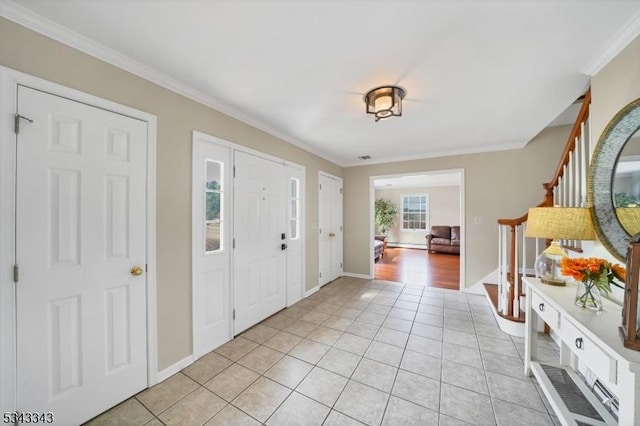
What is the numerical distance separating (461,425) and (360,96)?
2.57 meters

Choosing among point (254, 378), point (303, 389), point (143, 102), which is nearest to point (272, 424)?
point (303, 389)

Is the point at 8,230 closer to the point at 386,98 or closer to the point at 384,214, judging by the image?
the point at 386,98

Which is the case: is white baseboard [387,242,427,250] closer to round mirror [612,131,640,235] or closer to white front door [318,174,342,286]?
white front door [318,174,342,286]

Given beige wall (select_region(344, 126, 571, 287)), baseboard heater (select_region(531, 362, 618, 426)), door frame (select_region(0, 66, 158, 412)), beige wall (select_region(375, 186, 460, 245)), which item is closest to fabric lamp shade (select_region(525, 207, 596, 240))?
baseboard heater (select_region(531, 362, 618, 426))

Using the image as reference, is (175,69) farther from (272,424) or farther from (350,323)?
(350,323)

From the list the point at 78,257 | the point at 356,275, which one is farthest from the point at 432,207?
the point at 78,257

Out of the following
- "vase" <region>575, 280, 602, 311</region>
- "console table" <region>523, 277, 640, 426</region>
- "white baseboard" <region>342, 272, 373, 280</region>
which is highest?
"vase" <region>575, 280, 602, 311</region>

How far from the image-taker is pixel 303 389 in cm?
175

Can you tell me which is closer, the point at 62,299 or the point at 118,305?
the point at 62,299

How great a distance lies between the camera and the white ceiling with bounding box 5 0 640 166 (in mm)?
1236

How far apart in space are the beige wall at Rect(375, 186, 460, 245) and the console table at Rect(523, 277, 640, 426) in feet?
23.0

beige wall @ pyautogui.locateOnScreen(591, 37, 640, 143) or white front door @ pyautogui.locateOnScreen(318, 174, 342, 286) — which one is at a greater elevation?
beige wall @ pyautogui.locateOnScreen(591, 37, 640, 143)

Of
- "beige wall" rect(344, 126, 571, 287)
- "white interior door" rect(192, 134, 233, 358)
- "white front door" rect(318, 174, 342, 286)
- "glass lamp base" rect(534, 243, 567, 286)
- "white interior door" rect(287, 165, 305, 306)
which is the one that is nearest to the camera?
"glass lamp base" rect(534, 243, 567, 286)

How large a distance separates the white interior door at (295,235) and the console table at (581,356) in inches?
102
